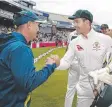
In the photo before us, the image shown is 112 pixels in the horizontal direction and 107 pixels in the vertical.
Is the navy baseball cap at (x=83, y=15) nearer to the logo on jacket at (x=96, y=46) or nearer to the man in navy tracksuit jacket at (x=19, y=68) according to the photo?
the logo on jacket at (x=96, y=46)

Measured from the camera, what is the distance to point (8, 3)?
237ft

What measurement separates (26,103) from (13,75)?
0.51 metres

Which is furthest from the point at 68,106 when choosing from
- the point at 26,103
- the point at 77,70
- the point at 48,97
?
the point at 26,103

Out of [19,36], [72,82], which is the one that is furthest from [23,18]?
[72,82]

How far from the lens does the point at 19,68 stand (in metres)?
4.31

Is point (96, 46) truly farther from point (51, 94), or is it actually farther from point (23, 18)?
point (51, 94)

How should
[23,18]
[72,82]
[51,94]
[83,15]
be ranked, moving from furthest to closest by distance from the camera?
[51,94] → [72,82] → [83,15] → [23,18]

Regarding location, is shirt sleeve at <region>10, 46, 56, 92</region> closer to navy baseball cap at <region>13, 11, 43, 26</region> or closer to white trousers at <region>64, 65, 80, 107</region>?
navy baseball cap at <region>13, 11, 43, 26</region>

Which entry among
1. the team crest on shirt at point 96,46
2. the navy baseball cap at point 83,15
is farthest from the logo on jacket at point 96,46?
the navy baseball cap at point 83,15

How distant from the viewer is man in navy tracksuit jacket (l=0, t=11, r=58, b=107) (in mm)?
4324

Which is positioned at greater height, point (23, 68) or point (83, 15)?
point (83, 15)

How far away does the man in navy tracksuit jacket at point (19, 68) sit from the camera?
432 centimetres

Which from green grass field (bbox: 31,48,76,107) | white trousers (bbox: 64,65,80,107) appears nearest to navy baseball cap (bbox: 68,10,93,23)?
white trousers (bbox: 64,65,80,107)

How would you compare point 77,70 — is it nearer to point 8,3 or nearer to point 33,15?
point 33,15
